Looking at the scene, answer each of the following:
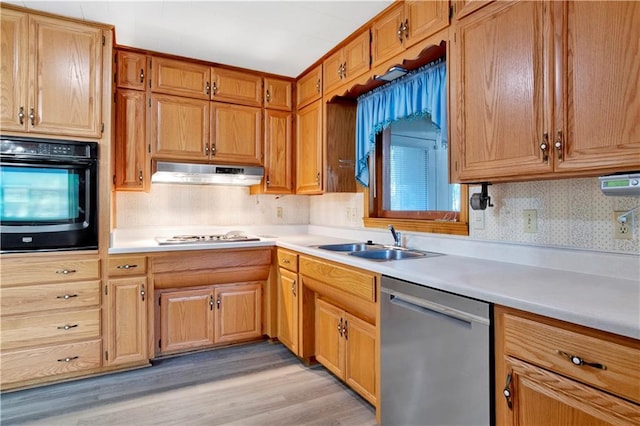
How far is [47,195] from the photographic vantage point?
91.3 inches

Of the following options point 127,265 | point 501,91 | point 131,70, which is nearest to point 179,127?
point 131,70

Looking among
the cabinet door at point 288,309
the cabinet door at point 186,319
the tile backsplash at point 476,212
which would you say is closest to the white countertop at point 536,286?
the tile backsplash at point 476,212

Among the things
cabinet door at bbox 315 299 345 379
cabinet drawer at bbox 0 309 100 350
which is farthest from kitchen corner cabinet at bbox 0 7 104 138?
cabinet door at bbox 315 299 345 379

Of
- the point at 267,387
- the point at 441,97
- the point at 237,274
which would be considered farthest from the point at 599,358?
the point at 237,274

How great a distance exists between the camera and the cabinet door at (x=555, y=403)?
0.95 meters

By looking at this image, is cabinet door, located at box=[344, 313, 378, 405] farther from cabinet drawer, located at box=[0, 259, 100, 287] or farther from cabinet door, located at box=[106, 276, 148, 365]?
cabinet drawer, located at box=[0, 259, 100, 287]

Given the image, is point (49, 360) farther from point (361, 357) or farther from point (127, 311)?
point (361, 357)

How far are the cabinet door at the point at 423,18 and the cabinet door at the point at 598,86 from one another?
582 millimetres

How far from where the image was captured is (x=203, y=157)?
119 inches

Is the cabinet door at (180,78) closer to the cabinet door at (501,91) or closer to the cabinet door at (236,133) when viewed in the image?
the cabinet door at (236,133)

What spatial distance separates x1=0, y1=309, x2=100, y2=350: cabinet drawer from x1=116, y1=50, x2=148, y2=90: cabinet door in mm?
1676

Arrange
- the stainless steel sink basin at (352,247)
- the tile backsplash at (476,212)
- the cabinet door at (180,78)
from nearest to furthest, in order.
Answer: the tile backsplash at (476,212) → the stainless steel sink basin at (352,247) → the cabinet door at (180,78)

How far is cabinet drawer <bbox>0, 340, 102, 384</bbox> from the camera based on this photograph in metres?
2.24

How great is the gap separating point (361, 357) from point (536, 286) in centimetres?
108
